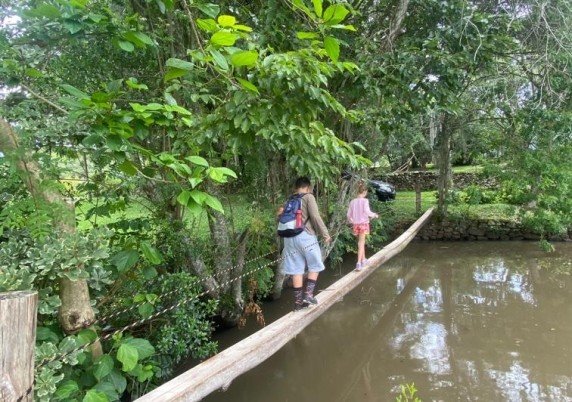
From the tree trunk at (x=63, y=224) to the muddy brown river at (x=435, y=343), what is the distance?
1729 mm

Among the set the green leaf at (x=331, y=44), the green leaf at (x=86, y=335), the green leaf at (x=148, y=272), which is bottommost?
the green leaf at (x=86, y=335)

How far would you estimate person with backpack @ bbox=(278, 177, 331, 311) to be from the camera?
3.74 m

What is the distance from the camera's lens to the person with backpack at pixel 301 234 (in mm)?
3736

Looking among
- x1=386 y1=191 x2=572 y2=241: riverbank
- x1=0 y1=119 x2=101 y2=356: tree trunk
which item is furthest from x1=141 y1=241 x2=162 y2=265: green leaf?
x1=386 y1=191 x2=572 y2=241: riverbank

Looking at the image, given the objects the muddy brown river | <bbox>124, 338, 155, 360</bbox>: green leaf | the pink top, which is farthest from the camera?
the pink top

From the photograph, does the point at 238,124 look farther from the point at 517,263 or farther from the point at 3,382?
the point at 517,263

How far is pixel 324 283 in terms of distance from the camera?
7352 millimetres

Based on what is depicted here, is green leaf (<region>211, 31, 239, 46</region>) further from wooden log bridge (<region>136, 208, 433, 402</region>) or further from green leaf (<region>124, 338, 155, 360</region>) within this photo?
green leaf (<region>124, 338, 155, 360</region>)

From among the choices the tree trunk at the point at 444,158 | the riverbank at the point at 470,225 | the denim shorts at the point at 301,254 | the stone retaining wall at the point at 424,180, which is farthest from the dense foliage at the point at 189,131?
the stone retaining wall at the point at 424,180

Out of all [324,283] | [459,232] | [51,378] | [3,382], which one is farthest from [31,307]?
[459,232]

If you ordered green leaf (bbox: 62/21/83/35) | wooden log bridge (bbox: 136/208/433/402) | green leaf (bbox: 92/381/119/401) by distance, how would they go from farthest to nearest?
green leaf (bbox: 92/381/119/401) → wooden log bridge (bbox: 136/208/433/402) → green leaf (bbox: 62/21/83/35)

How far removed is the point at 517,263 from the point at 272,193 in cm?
565

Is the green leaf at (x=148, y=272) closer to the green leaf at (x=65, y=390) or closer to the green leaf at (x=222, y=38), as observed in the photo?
the green leaf at (x=65, y=390)

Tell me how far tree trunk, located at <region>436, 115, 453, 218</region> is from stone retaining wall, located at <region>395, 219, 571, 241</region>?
343mm
